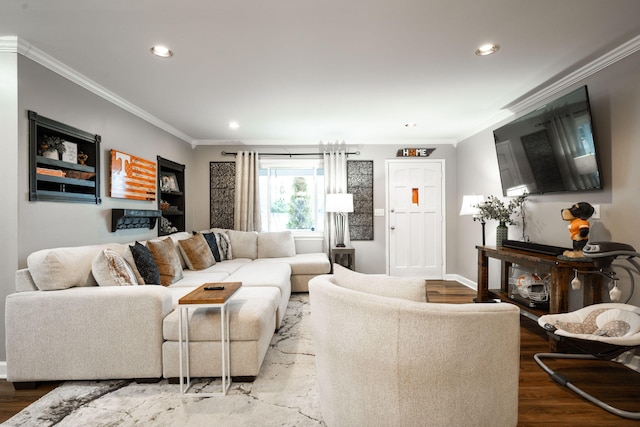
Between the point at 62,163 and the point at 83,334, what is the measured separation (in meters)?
1.42

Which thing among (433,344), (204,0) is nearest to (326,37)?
(204,0)

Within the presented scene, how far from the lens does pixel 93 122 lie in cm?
292

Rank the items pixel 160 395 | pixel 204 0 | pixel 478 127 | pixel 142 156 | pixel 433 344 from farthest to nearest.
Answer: pixel 478 127
pixel 142 156
pixel 160 395
pixel 204 0
pixel 433 344

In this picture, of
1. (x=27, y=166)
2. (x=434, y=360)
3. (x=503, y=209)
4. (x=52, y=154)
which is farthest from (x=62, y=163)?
(x=503, y=209)

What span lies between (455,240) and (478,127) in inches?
74.5

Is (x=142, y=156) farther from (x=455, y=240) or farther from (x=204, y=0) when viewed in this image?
(x=455, y=240)

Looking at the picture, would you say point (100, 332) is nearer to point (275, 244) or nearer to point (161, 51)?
point (161, 51)

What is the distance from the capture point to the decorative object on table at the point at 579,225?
95.5 inches

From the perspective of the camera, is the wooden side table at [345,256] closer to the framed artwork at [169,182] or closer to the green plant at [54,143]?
the framed artwork at [169,182]

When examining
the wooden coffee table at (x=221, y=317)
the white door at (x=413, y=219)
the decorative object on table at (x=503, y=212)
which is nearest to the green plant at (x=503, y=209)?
the decorative object on table at (x=503, y=212)

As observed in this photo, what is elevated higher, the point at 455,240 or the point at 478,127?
the point at 478,127

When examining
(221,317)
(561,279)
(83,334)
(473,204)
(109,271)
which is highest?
(473,204)

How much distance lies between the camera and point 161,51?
2.31 metres

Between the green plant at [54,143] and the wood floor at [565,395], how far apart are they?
68.7 inches
